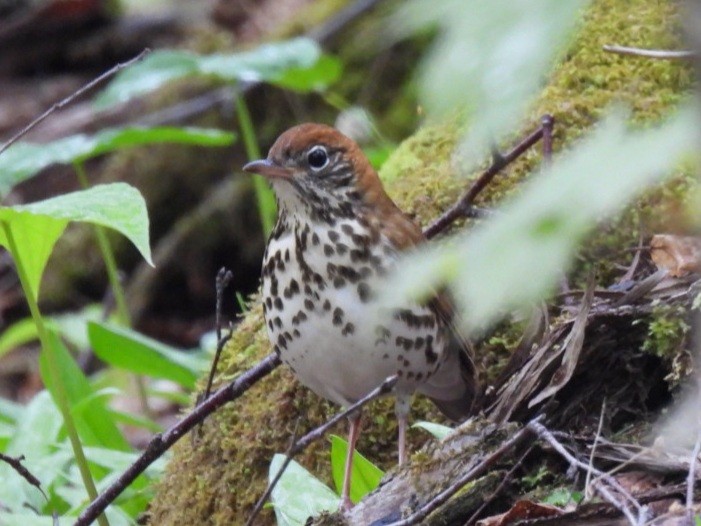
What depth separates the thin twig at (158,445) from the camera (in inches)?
107

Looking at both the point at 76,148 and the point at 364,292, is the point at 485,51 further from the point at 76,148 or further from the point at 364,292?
the point at 76,148

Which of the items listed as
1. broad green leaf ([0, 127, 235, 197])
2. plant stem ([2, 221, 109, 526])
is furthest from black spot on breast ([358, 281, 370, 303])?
broad green leaf ([0, 127, 235, 197])

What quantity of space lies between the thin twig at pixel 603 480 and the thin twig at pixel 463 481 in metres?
0.04

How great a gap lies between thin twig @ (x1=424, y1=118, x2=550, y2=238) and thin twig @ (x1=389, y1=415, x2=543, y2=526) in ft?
3.14

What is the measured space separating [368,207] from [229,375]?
2.77 feet

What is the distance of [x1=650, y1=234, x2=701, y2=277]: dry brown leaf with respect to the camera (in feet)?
8.93

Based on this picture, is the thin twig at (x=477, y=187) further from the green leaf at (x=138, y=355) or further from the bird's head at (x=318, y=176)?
the green leaf at (x=138, y=355)

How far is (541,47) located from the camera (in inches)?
36.6

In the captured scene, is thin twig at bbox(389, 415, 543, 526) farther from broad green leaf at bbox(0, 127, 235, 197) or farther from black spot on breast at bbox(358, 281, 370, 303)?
broad green leaf at bbox(0, 127, 235, 197)

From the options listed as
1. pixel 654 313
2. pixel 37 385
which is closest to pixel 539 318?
pixel 654 313

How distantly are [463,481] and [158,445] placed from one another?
2.72ft

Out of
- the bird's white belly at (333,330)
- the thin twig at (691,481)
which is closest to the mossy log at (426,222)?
the bird's white belly at (333,330)

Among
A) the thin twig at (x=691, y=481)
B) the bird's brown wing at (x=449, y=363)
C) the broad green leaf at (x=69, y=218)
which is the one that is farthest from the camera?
→ the bird's brown wing at (x=449, y=363)

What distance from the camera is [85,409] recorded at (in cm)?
372
